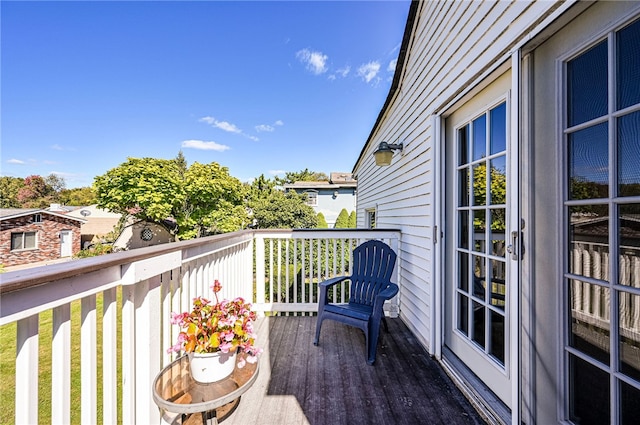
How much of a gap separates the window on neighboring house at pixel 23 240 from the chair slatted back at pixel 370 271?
21.4m

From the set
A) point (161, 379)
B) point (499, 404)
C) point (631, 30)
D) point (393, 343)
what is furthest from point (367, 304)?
point (631, 30)

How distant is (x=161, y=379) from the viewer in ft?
4.15

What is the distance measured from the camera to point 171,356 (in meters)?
1.58

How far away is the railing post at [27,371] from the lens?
2.23 ft

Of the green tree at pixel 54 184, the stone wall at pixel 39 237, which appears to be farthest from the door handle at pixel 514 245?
the green tree at pixel 54 184

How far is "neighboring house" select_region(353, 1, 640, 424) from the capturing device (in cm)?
100

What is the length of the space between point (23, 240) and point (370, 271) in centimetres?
2167

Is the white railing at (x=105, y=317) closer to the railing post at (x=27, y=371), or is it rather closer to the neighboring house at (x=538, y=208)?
the railing post at (x=27, y=371)

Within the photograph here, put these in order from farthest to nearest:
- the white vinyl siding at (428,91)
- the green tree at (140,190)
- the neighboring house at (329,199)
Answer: the neighboring house at (329,199) < the green tree at (140,190) < the white vinyl siding at (428,91)

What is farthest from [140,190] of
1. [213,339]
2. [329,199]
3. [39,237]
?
[213,339]

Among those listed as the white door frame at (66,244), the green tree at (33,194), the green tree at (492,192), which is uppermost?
the green tree at (33,194)

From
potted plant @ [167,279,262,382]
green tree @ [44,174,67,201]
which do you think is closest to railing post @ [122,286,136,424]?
potted plant @ [167,279,262,382]

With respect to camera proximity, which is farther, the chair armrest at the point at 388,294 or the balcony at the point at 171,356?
the chair armrest at the point at 388,294

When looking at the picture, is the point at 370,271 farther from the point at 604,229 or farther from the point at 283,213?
the point at 283,213
